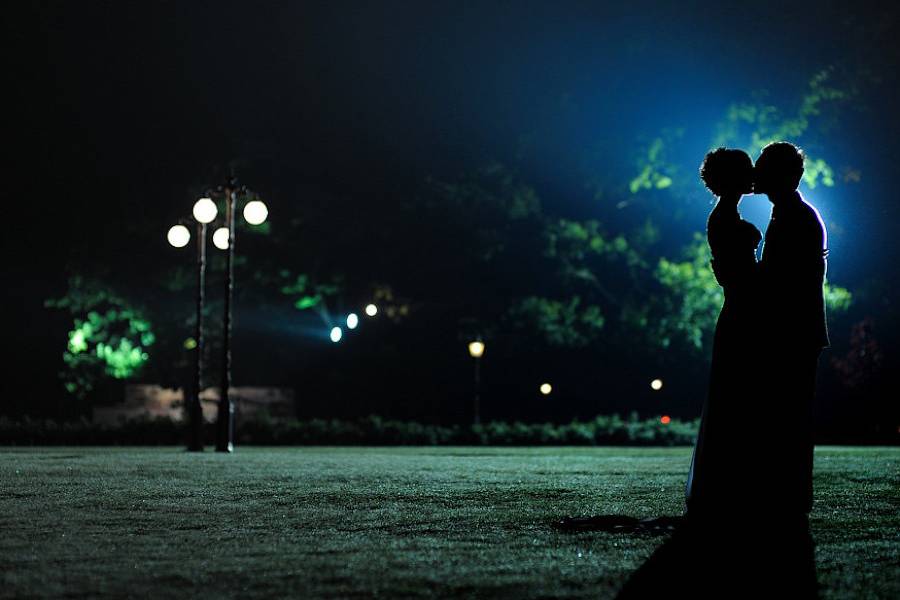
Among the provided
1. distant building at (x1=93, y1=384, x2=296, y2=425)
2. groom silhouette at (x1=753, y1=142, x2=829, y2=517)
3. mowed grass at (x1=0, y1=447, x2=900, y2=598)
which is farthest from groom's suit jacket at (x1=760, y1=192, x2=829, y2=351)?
distant building at (x1=93, y1=384, x2=296, y2=425)

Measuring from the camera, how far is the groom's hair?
7285 mm

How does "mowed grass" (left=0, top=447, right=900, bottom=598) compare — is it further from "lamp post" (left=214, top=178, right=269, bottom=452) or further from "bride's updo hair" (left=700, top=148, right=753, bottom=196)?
"lamp post" (left=214, top=178, right=269, bottom=452)

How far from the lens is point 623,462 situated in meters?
15.9

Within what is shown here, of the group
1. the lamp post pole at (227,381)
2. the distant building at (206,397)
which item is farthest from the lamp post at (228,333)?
the distant building at (206,397)

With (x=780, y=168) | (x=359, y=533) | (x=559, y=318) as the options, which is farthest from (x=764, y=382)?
(x=559, y=318)

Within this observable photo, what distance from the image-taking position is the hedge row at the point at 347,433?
2870cm

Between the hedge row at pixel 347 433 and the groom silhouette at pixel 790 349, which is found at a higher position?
the groom silhouette at pixel 790 349

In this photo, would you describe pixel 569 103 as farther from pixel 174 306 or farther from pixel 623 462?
pixel 623 462

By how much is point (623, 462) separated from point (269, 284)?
23.9m

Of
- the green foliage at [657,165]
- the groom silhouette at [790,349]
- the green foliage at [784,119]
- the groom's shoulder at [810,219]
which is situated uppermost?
the green foliage at [784,119]

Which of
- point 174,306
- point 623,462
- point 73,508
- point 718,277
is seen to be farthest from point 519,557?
point 174,306

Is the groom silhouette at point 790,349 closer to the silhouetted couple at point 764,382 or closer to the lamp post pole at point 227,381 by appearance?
the silhouetted couple at point 764,382

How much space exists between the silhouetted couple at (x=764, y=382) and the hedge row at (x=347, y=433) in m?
20.7

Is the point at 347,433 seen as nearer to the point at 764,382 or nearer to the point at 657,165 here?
the point at 657,165
